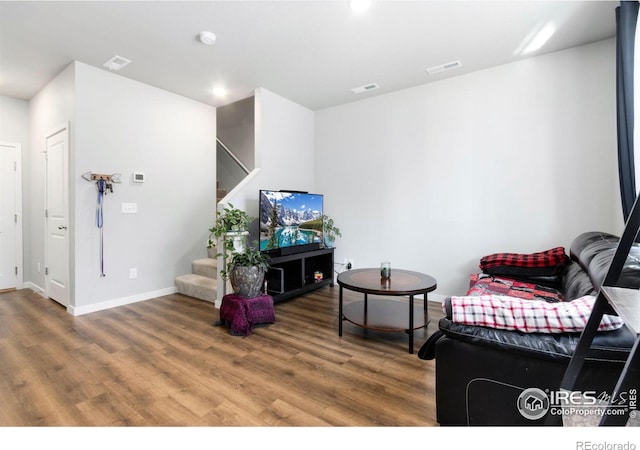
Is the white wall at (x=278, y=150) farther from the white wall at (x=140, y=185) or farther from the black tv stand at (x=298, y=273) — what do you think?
the white wall at (x=140, y=185)

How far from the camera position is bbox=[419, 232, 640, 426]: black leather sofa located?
1.10 m

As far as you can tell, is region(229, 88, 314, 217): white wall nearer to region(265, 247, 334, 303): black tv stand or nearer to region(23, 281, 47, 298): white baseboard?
region(265, 247, 334, 303): black tv stand

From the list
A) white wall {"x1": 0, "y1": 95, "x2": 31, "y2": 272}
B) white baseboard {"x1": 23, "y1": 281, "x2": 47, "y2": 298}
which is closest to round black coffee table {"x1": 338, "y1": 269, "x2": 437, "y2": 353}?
white baseboard {"x1": 23, "y1": 281, "x2": 47, "y2": 298}

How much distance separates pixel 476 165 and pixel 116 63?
4076 mm

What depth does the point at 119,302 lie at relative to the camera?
3512 mm

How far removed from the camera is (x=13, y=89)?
3.82 meters

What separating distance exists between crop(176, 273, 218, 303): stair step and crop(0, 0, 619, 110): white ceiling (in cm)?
248

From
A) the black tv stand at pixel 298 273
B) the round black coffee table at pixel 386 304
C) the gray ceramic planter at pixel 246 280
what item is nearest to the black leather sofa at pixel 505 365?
the round black coffee table at pixel 386 304

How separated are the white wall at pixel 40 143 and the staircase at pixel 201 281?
3.82ft

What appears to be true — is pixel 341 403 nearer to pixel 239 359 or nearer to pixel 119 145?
pixel 239 359

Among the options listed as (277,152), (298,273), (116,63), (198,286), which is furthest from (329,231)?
(116,63)

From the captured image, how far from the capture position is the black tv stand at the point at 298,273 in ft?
11.8
